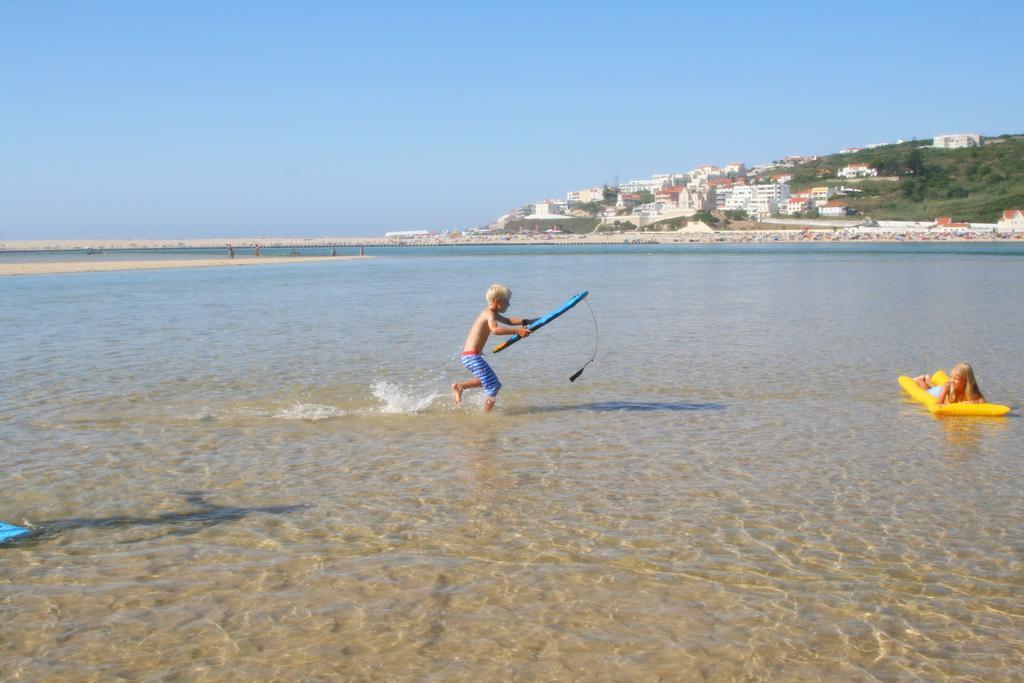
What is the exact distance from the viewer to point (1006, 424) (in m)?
10.8

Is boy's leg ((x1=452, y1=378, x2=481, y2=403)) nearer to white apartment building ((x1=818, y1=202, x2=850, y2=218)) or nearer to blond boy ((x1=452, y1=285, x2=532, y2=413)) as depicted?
blond boy ((x1=452, y1=285, x2=532, y2=413))

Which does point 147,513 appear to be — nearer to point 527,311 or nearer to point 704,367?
point 704,367

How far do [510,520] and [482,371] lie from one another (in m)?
4.38

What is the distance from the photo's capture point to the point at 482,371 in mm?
11375

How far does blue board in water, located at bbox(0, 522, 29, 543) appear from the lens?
6551 mm

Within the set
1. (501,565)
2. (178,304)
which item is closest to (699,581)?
(501,565)

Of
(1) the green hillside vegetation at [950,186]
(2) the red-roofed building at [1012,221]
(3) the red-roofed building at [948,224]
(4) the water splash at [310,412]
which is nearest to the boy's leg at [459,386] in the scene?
(4) the water splash at [310,412]

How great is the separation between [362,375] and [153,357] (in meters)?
4.91

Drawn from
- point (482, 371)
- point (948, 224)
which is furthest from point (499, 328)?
point (948, 224)

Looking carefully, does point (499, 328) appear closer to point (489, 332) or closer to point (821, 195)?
point (489, 332)

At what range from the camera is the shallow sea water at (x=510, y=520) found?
16.4 feet

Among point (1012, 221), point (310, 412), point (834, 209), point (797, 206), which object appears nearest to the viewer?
point (310, 412)

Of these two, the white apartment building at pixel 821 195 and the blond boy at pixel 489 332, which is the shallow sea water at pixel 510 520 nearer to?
the blond boy at pixel 489 332

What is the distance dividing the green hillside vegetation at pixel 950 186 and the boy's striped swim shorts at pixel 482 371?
14537cm
